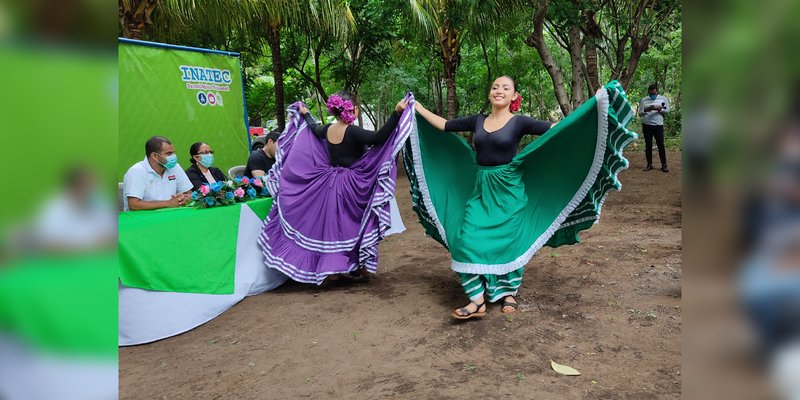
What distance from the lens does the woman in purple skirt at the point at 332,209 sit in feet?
15.0

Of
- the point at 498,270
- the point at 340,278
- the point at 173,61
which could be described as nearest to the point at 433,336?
the point at 498,270

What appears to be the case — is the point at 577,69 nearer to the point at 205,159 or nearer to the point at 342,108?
the point at 342,108

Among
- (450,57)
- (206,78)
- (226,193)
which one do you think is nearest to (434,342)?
(226,193)

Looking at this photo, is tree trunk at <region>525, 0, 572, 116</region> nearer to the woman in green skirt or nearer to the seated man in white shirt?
the woman in green skirt

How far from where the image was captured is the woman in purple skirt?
15.0 ft

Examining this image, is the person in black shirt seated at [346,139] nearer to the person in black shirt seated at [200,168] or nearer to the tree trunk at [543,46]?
the person in black shirt seated at [200,168]

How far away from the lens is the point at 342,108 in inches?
183

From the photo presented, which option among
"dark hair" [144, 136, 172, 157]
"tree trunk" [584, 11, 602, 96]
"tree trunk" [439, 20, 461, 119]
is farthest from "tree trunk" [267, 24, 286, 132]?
"dark hair" [144, 136, 172, 157]

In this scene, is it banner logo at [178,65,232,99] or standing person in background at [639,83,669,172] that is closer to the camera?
banner logo at [178,65,232,99]

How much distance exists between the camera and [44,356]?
613 millimetres

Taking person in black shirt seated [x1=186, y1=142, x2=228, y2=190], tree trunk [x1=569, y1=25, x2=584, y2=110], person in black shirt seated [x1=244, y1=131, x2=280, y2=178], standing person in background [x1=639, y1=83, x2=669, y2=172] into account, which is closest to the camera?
person in black shirt seated [x1=186, y1=142, x2=228, y2=190]

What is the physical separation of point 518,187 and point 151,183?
2.75 m

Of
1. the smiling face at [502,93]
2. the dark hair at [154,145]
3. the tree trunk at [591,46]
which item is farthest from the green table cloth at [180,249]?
the tree trunk at [591,46]

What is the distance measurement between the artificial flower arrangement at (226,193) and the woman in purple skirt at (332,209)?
0.20 m
